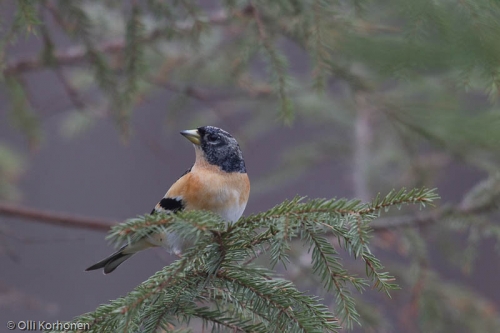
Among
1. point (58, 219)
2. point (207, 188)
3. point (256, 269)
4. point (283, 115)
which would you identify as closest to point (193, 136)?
point (207, 188)

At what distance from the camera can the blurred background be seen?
2268 millimetres

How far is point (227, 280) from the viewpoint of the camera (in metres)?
1.89

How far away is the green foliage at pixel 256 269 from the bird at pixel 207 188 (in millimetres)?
829

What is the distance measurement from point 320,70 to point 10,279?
762 cm

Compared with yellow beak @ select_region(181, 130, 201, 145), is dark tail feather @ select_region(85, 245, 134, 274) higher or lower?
lower

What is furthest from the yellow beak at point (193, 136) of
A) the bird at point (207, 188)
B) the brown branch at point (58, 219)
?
the brown branch at point (58, 219)

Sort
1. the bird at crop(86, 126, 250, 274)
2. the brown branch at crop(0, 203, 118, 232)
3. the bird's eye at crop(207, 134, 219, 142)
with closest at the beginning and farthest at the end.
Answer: the bird at crop(86, 126, 250, 274), the bird's eye at crop(207, 134, 219, 142), the brown branch at crop(0, 203, 118, 232)

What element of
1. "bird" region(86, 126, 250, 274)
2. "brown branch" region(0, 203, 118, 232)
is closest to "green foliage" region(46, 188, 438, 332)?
"bird" region(86, 126, 250, 274)

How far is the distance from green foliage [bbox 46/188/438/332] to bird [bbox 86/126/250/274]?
2.72 feet

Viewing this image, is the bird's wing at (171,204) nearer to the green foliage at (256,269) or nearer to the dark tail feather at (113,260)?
the dark tail feather at (113,260)

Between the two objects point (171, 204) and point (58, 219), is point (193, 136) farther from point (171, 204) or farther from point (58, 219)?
point (58, 219)

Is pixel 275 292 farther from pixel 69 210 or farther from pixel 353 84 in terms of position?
pixel 69 210

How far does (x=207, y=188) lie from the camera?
2.93 m

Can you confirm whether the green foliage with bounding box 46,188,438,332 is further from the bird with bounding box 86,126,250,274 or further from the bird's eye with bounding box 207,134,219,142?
the bird's eye with bounding box 207,134,219,142
